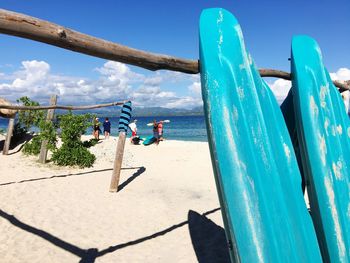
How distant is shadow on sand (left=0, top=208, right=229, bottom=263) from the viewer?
4.20 metres

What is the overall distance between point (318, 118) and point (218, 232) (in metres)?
3.00


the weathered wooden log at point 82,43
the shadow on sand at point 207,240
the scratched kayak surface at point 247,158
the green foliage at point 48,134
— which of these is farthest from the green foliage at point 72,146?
the scratched kayak surface at point 247,158

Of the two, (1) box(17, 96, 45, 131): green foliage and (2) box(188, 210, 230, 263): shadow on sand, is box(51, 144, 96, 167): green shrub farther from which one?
(2) box(188, 210, 230, 263): shadow on sand

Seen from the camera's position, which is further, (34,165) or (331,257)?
(34,165)

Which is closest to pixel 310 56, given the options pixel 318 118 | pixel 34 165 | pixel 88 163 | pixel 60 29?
pixel 318 118

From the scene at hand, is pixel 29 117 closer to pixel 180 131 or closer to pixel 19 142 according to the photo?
pixel 19 142

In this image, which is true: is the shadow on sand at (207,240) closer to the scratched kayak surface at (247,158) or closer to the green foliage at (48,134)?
the scratched kayak surface at (247,158)

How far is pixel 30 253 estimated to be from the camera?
4.15 meters

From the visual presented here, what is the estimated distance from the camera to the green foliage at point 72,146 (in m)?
10.3

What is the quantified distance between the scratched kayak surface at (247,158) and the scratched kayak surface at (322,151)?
0.98ft

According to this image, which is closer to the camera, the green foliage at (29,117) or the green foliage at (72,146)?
the green foliage at (72,146)

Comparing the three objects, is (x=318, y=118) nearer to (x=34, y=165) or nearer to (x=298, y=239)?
(x=298, y=239)

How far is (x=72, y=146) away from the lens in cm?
1073

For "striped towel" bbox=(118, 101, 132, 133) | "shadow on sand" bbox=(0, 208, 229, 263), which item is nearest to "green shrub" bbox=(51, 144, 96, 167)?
"striped towel" bbox=(118, 101, 132, 133)
